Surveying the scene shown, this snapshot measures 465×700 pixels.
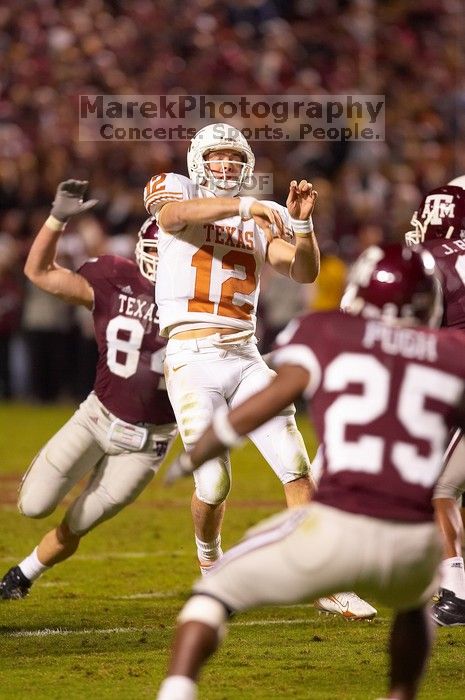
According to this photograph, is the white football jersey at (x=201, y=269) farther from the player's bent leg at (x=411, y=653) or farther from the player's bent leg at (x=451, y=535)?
the player's bent leg at (x=411, y=653)

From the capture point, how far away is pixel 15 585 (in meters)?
5.71

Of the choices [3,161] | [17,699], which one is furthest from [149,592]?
[3,161]

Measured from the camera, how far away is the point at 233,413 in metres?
3.36

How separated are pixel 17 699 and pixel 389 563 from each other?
56.2 inches

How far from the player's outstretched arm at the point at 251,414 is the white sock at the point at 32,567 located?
2.49m

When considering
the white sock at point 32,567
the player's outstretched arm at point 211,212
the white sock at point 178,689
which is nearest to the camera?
the white sock at point 178,689

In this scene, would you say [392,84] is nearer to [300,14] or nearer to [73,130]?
[300,14]

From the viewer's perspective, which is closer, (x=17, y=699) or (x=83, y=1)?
(x=17, y=699)

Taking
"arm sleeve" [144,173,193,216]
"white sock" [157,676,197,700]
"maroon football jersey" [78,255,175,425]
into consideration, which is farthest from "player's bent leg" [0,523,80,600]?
"white sock" [157,676,197,700]

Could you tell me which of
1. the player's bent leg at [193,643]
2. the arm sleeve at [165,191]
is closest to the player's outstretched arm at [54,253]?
the arm sleeve at [165,191]

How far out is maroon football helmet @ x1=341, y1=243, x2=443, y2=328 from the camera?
341cm

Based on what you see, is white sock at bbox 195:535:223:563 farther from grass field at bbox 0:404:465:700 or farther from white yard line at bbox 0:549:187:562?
white yard line at bbox 0:549:187:562

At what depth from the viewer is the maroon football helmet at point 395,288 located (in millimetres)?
3412

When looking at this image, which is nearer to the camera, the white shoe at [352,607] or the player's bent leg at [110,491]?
the white shoe at [352,607]
